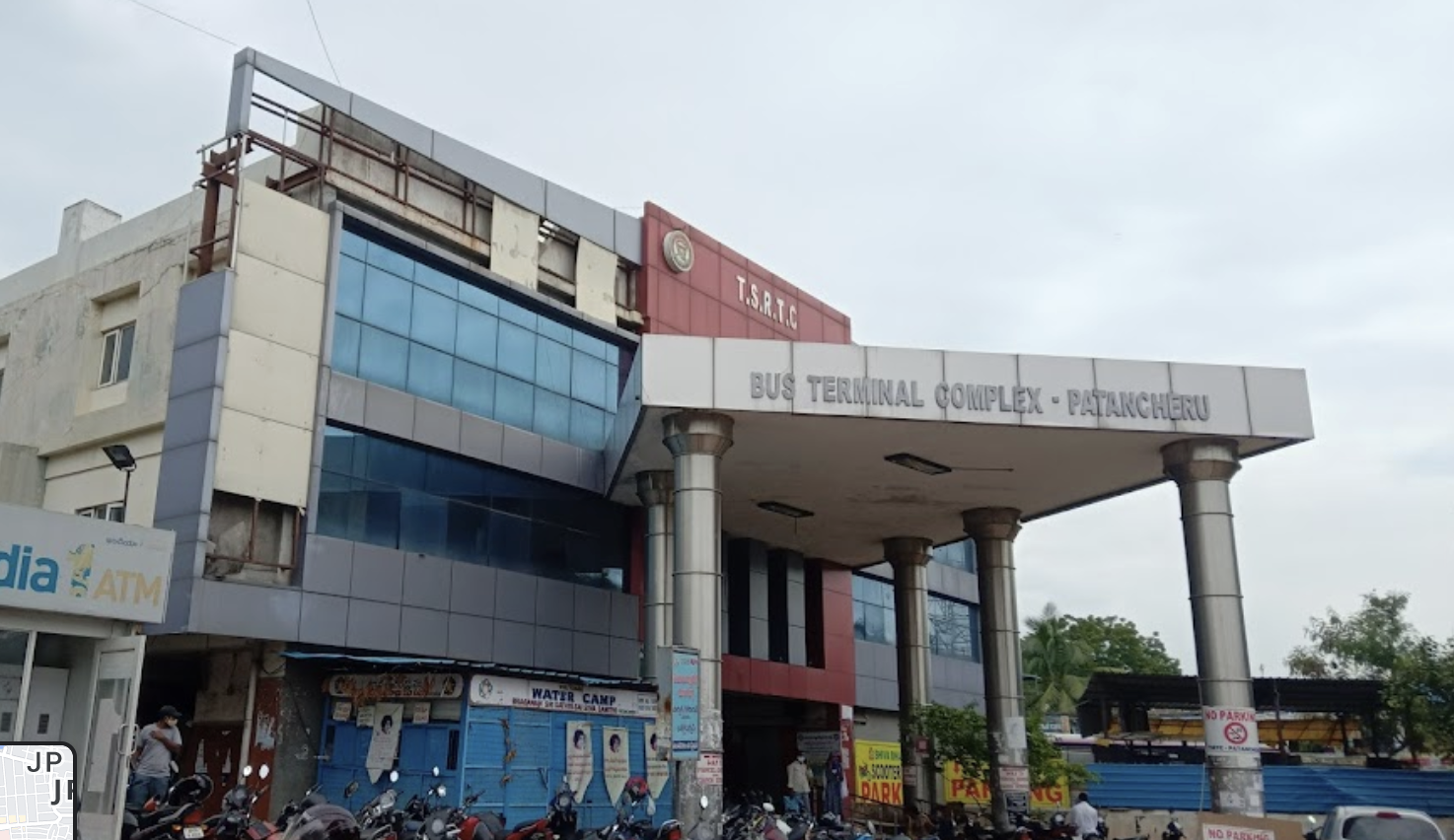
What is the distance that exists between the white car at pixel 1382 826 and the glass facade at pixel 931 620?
20.7 meters

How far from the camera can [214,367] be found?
19516mm

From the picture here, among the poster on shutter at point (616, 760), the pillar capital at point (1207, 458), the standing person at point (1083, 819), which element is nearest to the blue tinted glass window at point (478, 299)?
the poster on shutter at point (616, 760)

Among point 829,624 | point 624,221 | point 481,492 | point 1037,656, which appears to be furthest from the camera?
point 1037,656

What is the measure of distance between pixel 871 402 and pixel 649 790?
27.5ft

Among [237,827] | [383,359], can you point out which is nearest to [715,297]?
[383,359]

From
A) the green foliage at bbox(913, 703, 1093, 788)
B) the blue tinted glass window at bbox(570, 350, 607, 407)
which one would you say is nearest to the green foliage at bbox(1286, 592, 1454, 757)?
the green foliage at bbox(913, 703, 1093, 788)

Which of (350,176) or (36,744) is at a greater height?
(350,176)

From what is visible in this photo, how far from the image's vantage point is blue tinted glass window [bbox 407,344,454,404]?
2284 cm

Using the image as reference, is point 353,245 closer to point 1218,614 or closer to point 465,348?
point 465,348

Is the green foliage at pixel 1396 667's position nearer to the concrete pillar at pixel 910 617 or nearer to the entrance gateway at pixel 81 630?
the concrete pillar at pixel 910 617

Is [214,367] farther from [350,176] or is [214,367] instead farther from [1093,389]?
[1093,389]

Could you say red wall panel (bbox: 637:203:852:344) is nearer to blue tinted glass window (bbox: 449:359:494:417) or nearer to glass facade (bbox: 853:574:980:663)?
blue tinted glass window (bbox: 449:359:494:417)

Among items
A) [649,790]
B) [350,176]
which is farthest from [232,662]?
[350,176]

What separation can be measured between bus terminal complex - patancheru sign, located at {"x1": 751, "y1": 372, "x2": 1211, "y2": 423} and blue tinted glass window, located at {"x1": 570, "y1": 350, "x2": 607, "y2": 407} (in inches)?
301
